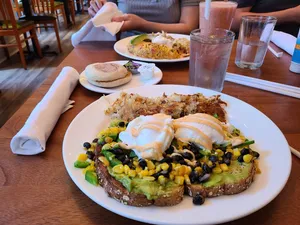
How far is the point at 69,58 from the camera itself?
1546mm

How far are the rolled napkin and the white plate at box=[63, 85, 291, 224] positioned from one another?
0.31 feet

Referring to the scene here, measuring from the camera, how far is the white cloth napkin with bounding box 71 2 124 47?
1682 mm

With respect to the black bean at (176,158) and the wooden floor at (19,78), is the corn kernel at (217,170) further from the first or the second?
the wooden floor at (19,78)

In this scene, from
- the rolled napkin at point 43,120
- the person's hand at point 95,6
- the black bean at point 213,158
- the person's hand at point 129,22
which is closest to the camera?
the black bean at point 213,158

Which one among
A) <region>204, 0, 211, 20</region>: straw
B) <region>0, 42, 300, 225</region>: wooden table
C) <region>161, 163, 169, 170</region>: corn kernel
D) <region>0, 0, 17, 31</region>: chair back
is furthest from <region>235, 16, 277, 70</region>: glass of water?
<region>0, 0, 17, 31</region>: chair back

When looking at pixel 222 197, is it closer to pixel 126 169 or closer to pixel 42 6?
pixel 126 169

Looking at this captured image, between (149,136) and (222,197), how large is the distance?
23 centimetres

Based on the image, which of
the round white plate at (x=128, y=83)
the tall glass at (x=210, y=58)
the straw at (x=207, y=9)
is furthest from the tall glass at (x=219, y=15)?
the round white plate at (x=128, y=83)

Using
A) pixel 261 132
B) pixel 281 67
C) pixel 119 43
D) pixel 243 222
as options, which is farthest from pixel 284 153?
pixel 119 43

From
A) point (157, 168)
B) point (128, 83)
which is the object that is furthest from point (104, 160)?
point (128, 83)

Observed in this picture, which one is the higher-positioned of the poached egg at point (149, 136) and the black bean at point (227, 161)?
the poached egg at point (149, 136)

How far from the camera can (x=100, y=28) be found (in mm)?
1721

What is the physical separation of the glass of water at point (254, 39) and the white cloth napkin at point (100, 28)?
802mm

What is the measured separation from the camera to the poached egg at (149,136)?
2.09ft
